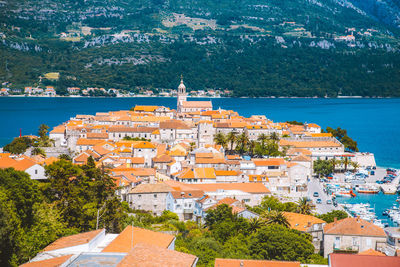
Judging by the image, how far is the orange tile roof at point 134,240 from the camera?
61.0 ft

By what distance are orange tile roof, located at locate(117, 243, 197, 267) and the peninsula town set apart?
0.04 meters

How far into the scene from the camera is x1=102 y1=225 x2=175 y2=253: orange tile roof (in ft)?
61.0

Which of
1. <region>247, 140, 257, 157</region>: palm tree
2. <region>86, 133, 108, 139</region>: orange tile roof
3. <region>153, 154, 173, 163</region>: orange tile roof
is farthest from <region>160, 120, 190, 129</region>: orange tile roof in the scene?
<region>153, 154, 173, 163</region>: orange tile roof

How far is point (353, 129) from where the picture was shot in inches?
4860

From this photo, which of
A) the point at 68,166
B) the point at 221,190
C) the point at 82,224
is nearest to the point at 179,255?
the point at 82,224

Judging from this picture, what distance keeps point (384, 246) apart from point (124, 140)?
41.8 meters

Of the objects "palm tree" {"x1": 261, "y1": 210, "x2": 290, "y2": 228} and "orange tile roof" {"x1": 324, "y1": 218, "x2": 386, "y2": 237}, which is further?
"palm tree" {"x1": 261, "y1": 210, "x2": 290, "y2": 228}

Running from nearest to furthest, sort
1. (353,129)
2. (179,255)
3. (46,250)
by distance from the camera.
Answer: (179,255)
(46,250)
(353,129)

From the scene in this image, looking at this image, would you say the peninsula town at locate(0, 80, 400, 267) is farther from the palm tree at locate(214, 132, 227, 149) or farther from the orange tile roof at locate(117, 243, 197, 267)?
the palm tree at locate(214, 132, 227, 149)

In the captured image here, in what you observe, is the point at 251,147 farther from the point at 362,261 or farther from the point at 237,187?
the point at 362,261

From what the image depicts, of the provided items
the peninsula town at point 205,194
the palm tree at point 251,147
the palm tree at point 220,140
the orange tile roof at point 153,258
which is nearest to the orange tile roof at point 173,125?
the peninsula town at point 205,194

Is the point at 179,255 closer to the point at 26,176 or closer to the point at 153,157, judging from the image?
the point at 26,176

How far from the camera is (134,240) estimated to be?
1953 centimetres

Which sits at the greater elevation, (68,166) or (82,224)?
(68,166)
